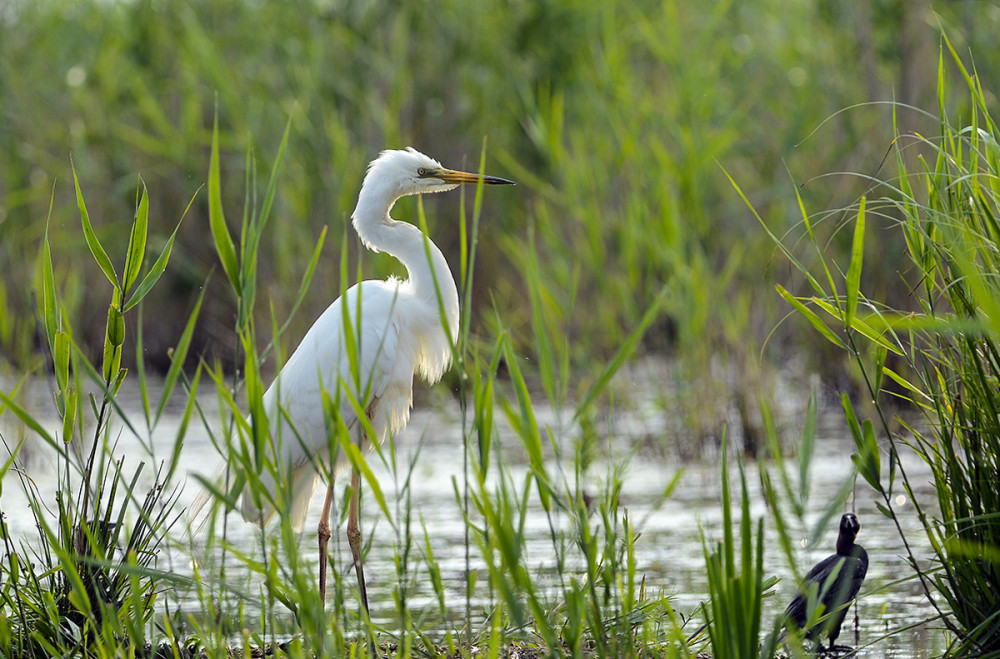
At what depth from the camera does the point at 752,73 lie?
943 cm

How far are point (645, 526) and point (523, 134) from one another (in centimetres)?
410

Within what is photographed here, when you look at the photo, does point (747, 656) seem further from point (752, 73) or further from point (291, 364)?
point (752, 73)

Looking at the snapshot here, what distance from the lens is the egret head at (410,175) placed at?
13.8 feet

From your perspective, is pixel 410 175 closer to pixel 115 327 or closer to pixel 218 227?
pixel 115 327

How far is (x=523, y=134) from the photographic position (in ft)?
29.1

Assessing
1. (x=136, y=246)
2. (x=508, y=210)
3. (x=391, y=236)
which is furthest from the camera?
(x=508, y=210)

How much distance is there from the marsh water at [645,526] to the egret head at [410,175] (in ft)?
2.79

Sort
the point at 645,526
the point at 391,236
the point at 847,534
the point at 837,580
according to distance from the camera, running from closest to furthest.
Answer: the point at 837,580, the point at 847,534, the point at 391,236, the point at 645,526

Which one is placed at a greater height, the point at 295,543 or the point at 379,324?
the point at 379,324

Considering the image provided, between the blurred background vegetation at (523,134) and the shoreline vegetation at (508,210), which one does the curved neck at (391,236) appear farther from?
the blurred background vegetation at (523,134)

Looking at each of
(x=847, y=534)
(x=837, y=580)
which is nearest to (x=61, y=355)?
(x=837, y=580)

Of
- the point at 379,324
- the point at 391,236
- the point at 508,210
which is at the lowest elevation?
the point at 379,324

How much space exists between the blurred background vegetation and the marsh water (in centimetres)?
48

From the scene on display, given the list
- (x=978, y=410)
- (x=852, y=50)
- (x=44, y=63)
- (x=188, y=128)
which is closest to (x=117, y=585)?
(x=978, y=410)
